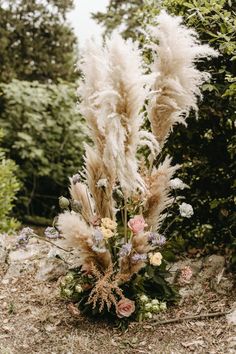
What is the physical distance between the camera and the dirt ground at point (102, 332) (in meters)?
3.22

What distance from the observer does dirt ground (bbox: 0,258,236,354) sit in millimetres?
3221

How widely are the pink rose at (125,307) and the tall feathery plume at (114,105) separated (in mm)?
650

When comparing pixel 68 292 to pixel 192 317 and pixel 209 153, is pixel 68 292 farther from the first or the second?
pixel 209 153

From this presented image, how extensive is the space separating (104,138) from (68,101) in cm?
639

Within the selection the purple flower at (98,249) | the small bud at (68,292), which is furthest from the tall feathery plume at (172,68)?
the small bud at (68,292)

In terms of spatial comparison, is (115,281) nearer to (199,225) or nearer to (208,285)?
(208,285)

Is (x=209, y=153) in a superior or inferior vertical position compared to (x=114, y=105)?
superior

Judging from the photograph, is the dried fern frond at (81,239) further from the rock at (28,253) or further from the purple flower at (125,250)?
the rock at (28,253)

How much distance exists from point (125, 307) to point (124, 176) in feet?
2.65

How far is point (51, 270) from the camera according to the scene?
407 cm

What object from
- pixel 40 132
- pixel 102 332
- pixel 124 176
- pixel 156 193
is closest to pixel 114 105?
pixel 124 176

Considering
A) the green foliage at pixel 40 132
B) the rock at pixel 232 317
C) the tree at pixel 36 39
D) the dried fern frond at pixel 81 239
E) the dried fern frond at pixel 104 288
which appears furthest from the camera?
the tree at pixel 36 39

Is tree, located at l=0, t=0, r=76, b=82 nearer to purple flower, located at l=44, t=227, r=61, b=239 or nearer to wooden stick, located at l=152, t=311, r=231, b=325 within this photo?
purple flower, located at l=44, t=227, r=61, b=239

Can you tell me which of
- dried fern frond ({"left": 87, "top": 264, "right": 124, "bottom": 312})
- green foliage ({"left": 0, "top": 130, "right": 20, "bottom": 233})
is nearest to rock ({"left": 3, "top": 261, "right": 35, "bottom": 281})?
dried fern frond ({"left": 87, "top": 264, "right": 124, "bottom": 312})
